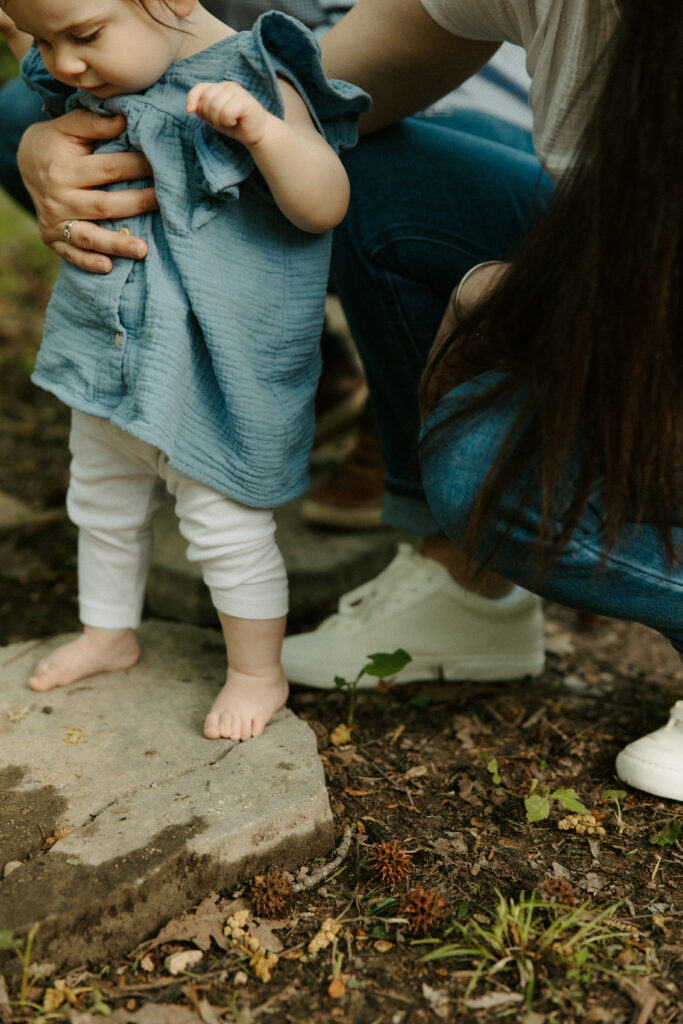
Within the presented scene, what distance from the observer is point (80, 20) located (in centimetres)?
134

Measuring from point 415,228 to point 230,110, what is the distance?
1.97ft

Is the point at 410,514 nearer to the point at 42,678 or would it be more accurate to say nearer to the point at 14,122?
the point at 42,678

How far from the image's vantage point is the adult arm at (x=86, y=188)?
4.96 feet

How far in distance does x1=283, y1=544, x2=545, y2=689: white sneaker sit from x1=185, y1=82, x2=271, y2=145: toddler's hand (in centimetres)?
105

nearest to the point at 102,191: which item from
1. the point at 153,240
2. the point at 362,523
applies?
the point at 153,240

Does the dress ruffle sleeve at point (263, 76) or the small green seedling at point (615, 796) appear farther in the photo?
the small green seedling at point (615, 796)

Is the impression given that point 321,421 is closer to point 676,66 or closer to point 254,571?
point 254,571

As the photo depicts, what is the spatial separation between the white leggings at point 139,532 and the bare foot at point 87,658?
0.03m

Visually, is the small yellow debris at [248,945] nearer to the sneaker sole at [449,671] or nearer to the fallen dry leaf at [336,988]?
the fallen dry leaf at [336,988]

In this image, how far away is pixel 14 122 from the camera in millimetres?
2295

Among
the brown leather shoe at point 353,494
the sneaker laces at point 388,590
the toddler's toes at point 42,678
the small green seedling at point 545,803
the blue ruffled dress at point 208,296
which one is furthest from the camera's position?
the brown leather shoe at point 353,494

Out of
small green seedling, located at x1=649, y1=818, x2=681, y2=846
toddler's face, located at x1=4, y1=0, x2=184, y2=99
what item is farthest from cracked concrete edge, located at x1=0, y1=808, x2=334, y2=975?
toddler's face, located at x1=4, y1=0, x2=184, y2=99

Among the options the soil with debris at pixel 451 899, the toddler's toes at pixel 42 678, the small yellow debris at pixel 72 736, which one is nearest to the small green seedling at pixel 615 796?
the soil with debris at pixel 451 899

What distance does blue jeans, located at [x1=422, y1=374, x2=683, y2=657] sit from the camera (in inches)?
56.6
